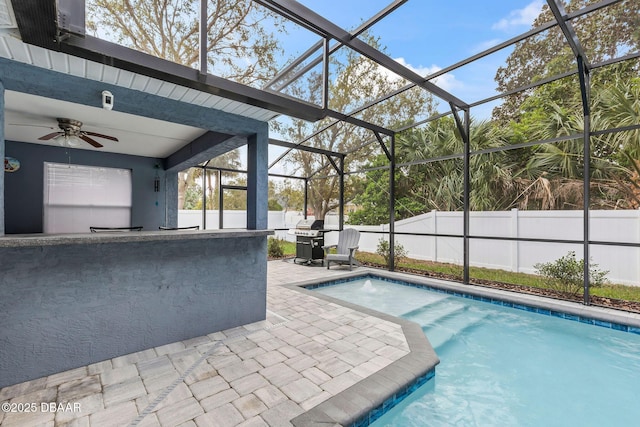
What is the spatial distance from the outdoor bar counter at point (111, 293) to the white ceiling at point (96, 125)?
4.65 ft

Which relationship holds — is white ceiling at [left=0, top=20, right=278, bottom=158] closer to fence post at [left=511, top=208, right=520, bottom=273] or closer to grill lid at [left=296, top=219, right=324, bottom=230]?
grill lid at [left=296, top=219, right=324, bottom=230]

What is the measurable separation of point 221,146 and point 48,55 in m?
2.10

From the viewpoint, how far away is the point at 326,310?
4.25 meters

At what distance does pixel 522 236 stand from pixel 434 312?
331 centimetres

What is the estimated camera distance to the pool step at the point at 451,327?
12.5ft

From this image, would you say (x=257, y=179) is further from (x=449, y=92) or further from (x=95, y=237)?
(x=449, y=92)

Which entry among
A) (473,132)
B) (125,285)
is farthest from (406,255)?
(125,285)

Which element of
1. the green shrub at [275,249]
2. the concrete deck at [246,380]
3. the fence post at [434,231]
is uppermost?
the fence post at [434,231]

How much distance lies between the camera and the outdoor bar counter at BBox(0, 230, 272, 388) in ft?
7.64

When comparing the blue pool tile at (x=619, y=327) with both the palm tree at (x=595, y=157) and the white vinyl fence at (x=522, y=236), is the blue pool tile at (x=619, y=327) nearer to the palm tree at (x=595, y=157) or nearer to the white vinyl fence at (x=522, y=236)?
the white vinyl fence at (x=522, y=236)

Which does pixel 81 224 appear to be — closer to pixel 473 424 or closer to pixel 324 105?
pixel 324 105

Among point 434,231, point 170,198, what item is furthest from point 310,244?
point 170,198

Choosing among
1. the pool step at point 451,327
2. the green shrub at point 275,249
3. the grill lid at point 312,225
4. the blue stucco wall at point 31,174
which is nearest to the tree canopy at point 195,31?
the blue stucco wall at point 31,174

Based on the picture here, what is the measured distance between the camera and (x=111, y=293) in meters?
2.73
